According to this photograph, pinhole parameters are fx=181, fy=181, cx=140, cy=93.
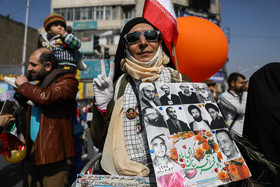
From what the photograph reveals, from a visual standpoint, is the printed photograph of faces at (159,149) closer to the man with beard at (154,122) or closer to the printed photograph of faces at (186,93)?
the man with beard at (154,122)

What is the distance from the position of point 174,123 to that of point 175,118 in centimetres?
4

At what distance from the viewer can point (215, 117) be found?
4.25ft

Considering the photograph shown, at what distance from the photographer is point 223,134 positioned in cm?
124

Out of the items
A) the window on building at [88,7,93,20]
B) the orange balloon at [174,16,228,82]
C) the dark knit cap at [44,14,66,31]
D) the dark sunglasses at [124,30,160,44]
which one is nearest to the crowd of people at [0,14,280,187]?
the dark sunglasses at [124,30,160,44]

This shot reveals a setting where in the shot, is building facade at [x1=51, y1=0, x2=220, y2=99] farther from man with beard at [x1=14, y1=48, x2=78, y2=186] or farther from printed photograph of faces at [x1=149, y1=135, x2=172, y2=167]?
printed photograph of faces at [x1=149, y1=135, x2=172, y2=167]

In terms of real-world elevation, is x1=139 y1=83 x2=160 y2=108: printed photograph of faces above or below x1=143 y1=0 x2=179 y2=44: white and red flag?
below

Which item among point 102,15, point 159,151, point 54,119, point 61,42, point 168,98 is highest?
point 102,15

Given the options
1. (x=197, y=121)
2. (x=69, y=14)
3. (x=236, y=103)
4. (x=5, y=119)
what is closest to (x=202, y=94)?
(x=197, y=121)

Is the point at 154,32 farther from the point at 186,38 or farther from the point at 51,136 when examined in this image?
the point at 51,136

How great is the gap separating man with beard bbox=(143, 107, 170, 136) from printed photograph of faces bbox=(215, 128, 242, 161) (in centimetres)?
37

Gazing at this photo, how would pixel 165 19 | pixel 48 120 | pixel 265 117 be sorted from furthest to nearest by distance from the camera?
1. pixel 48 120
2. pixel 165 19
3. pixel 265 117

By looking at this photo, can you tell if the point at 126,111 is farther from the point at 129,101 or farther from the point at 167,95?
the point at 167,95

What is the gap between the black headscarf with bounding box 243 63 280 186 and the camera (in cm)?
141

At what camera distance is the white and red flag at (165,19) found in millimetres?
1707
